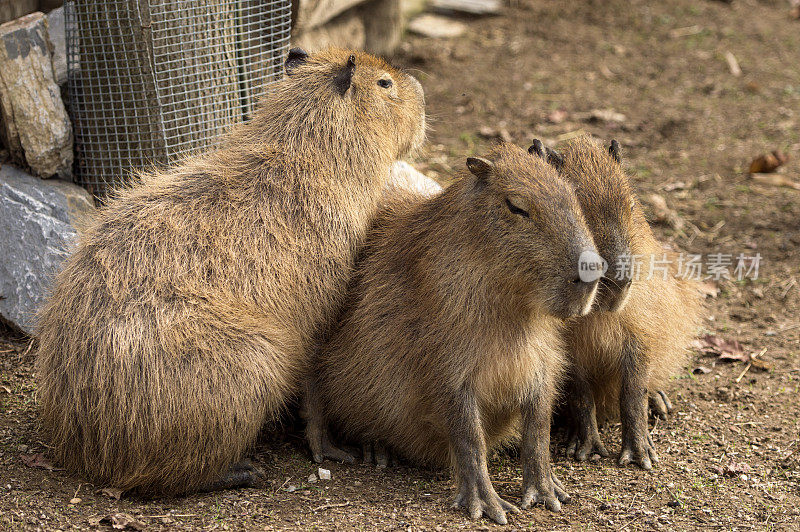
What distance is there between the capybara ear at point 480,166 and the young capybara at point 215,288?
0.72m

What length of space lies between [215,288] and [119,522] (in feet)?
3.06

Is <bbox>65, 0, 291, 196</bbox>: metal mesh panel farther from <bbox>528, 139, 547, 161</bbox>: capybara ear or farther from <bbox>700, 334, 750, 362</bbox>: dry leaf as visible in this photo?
<bbox>700, 334, 750, 362</bbox>: dry leaf

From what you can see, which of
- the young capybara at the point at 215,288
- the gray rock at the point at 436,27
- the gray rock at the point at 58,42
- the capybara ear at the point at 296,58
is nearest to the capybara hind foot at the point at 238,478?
the young capybara at the point at 215,288

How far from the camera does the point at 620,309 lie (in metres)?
3.46

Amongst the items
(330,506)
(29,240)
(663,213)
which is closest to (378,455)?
(330,506)

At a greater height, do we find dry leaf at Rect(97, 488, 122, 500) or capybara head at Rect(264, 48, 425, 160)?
capybara head at Rect(264, 48, 425, 160)

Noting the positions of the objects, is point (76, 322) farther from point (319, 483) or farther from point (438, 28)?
point (438, 28)

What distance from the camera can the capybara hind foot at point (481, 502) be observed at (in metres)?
3.32

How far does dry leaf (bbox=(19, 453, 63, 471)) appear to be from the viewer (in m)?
3.60

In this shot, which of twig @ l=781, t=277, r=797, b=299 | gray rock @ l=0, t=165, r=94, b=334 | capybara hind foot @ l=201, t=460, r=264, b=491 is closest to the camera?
capybara hind foot @ l=201, t=460, r=264, b=491

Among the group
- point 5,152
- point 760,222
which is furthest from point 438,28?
point 5,152

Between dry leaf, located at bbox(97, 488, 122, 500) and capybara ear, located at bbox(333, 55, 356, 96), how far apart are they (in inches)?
74.8

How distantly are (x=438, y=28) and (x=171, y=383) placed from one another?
6644 mm

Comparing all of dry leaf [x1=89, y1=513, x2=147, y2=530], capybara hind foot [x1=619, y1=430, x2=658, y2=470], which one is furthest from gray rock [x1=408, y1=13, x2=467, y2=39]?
dry leaf [x1=89, y1=513, x2=147, y2=530]
